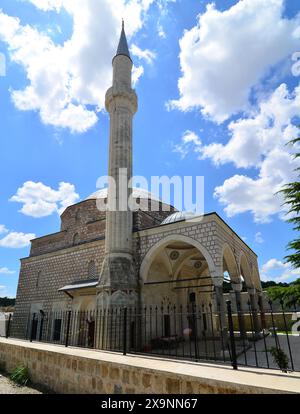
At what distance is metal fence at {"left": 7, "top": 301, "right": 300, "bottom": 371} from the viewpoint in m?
6.67

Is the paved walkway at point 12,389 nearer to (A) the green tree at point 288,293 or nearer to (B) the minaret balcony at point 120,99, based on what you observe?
(A) the green tree at point 288,293

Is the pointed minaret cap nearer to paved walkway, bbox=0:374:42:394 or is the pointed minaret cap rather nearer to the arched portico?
the arched portico

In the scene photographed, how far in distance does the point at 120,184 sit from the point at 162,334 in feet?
18.8

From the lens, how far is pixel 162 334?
8977 millimetres

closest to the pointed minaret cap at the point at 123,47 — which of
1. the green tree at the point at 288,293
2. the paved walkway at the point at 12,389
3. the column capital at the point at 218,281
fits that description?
the column capital at the point at 218,281

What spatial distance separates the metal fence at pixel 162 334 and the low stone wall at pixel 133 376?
938 millimetres

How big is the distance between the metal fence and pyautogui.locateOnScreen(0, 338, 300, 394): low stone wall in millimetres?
938

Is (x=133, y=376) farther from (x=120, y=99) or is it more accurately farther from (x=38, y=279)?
(x=38, y=279)

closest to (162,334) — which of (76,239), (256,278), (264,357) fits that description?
(264,357)

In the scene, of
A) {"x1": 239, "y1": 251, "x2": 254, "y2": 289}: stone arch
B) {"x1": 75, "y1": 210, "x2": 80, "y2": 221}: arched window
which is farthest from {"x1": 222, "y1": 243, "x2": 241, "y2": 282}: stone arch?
{"x1": 75, "y1": 210, "x2": 80, "y2": 221}: arched window

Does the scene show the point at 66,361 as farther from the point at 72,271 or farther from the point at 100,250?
the point at 72,271

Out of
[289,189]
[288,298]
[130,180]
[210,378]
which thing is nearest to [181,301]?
[130,180]

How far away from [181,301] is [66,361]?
32.0 ft

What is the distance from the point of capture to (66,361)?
462cm
